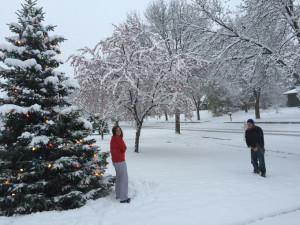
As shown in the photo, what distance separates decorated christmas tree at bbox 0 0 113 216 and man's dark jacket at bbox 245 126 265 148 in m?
4.46

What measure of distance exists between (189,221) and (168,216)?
41 centimetres

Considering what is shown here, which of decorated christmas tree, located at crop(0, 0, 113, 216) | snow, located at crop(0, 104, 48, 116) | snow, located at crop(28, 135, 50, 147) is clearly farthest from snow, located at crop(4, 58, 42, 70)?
snow, located at crop(28, 135, 50, 147)

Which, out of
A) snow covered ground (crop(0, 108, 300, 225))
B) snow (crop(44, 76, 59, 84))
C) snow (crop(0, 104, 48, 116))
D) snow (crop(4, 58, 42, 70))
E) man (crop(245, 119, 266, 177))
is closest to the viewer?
snow covered ground (crop(0, 108, 300, 225))

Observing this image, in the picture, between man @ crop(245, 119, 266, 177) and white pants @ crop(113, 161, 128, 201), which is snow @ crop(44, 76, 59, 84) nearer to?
white pants @ crop(113, 161, 128, 201)

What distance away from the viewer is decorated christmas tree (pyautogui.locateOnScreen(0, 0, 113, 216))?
4270mm

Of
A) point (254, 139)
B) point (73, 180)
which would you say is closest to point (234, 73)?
point (254, 139)

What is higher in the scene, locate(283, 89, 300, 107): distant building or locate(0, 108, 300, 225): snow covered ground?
locate(283, 89, 300, 107): distant building

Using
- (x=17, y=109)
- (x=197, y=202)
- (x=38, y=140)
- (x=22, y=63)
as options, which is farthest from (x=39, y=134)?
(x=197, y=202)

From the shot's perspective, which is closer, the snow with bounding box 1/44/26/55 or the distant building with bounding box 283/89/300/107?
the snow with bounding box 1/44/26/55

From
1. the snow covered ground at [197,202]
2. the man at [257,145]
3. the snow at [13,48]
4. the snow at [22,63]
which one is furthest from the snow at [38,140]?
the man at [257,145]

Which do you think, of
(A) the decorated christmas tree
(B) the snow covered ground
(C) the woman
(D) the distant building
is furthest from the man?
(D) the distant building

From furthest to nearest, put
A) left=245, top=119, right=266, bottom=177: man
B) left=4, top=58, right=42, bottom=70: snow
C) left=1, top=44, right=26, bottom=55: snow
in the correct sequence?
left=245, top=119, right=266, bottom=177: man
left=1, top=44, right=26, bottom=55: snow
left=4, top=58, right=42, bottom=70: snow

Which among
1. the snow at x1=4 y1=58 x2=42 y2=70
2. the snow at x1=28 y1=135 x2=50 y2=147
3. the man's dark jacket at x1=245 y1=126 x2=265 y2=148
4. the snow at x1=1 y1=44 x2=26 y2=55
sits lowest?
the man's dark jacket at x1=245 y1=126 x2=265 y2=148

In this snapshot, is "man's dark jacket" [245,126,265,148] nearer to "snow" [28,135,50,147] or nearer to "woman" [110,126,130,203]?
"woman" [110,126,130,203]
